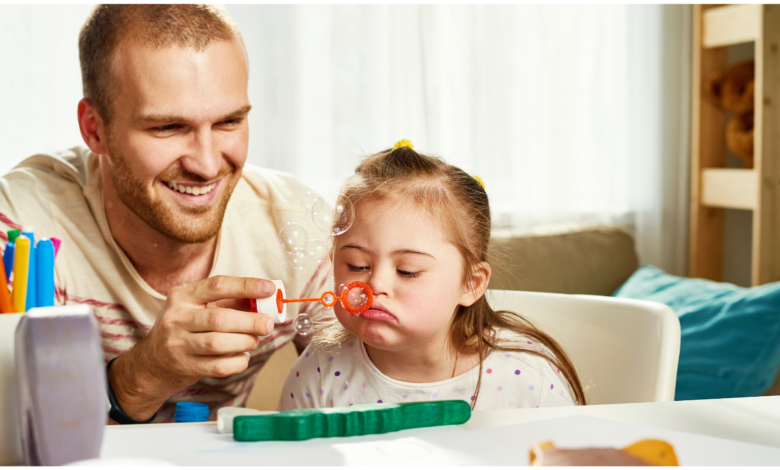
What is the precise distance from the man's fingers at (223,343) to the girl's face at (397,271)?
14 centimetres

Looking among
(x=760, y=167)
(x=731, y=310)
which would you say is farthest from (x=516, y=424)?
(x=760, y=167)

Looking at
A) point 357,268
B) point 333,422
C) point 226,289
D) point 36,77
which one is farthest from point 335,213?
point 36,77

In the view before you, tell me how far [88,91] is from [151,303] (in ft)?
1.32

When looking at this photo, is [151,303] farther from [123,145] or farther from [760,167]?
[760,167]

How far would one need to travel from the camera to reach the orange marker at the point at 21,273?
0.57m

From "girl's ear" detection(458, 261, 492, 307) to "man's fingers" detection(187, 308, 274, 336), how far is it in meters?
0.32

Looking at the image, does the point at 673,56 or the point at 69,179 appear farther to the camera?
A: the point at 673,56

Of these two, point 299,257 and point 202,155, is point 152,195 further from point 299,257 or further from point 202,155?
point 299,257

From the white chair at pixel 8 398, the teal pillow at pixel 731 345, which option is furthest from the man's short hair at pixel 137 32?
the teal pillow at pixel 731 345

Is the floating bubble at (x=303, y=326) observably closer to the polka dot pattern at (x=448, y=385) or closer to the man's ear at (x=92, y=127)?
the polka dot pattern at (x=448, y=385)

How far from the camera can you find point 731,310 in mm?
1734

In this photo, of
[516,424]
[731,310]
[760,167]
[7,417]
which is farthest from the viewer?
[760,167]

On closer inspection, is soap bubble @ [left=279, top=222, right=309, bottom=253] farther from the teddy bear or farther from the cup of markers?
the teddy bear

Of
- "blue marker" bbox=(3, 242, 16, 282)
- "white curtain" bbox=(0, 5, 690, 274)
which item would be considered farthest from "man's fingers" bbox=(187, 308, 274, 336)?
"white curtain" bbox=(0, 5, 690, 274)
